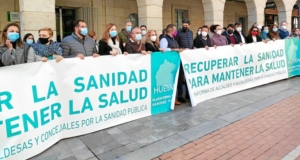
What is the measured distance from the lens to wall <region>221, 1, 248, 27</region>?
57.3 ft

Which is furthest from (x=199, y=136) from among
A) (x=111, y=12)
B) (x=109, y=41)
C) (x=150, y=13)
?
(x=111, y=12)

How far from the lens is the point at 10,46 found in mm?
3975

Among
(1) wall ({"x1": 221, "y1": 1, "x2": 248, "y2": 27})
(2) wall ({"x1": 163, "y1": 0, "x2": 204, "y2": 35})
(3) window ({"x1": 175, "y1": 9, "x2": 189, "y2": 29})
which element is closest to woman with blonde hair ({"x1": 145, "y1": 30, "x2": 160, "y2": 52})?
(2) wall ({"x1": 163, "y1": 0, "x2": 204, "y2": 35})

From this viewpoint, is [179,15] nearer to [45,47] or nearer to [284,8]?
[284,8]

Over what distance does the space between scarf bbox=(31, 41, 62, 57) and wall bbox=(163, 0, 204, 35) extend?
9.52 meters

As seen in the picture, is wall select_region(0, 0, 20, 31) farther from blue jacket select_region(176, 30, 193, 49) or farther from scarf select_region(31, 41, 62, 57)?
blue jacket select_region(176, 30, 193, 49)

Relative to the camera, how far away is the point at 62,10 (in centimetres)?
1088

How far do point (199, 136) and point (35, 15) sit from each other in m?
5.02

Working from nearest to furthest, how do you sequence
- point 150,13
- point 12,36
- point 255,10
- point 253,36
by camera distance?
point 12,36, point 253,36, point 150,13, point 255,10

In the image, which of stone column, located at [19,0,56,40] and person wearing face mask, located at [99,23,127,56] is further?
stone column, located at [19,0,56,40]

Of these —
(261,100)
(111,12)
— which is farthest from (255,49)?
(111,12)

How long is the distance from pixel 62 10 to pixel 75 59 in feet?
24.6

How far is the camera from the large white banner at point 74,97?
338 cm

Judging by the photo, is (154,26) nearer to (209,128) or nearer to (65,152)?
(209,128)
